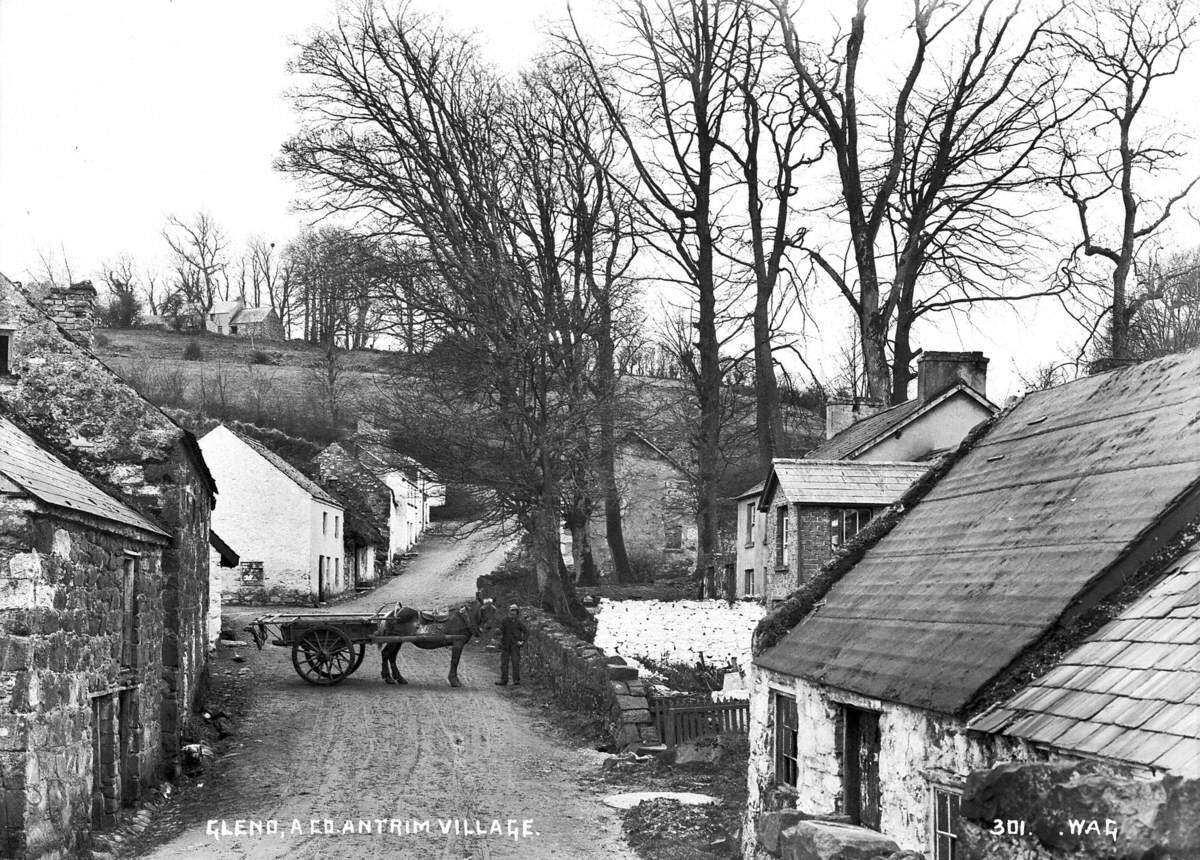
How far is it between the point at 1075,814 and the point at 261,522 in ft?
126

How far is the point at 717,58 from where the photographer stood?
3164cm

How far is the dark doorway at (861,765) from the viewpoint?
9.68 meters

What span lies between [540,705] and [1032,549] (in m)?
14.1

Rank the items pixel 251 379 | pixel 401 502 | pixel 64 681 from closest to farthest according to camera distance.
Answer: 1. pixel 64 681
2. pixel 401 502
3. pixel 251 379

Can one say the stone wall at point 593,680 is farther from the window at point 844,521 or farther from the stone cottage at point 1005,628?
the window at point 844,521

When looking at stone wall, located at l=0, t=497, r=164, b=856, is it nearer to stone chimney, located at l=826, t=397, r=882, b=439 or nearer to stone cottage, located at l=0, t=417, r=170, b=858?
stone cottage, located at l=0, t=417, r=170, b=858

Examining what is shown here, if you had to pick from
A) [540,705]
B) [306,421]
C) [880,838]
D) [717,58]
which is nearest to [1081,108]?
[717,58]

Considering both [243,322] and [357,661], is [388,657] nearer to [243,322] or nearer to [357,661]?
[357,661]

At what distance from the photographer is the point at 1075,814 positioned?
379 cm

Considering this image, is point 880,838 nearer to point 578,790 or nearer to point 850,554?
point 850,554

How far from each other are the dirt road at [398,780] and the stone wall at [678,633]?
7.92 feet

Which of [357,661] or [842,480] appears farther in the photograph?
[842,480]

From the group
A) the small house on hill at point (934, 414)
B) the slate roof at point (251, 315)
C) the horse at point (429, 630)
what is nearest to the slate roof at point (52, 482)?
the horse at point (429, 630)

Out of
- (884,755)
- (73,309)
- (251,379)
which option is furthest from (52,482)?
(251,379)
